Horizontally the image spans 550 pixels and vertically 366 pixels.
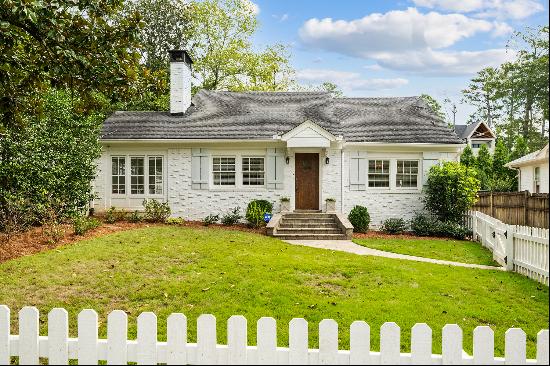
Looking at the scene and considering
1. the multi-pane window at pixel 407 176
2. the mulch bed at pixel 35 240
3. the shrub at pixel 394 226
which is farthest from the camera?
the multi-pane window at pixel 407 176

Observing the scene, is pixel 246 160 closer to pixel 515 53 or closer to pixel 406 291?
pixel 406 291

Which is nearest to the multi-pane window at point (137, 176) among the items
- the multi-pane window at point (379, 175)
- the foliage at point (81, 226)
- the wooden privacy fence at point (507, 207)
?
the foliage at point (81, 226)

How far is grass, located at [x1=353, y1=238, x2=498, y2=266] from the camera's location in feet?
37.3

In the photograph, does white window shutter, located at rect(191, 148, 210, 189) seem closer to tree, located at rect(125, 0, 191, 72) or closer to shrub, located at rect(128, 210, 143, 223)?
shrub, located at rect(128, 210, 143, 223)

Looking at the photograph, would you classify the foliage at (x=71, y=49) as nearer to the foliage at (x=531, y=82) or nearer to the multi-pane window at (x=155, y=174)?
the foliage at (x=531, y=82)

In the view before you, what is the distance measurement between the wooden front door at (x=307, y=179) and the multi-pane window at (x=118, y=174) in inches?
247

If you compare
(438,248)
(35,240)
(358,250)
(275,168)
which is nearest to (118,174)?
(275,168)

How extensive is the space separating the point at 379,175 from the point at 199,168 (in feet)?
21.3

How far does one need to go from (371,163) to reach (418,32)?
14.3m

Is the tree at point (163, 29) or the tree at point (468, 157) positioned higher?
the tree at point (163, 29)

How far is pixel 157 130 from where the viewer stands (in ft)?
57.7

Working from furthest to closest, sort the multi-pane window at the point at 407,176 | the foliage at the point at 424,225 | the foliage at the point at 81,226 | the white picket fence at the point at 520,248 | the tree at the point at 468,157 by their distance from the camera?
the tree at the point at 468,157 → the multi-pane window at the point at 407,176 → the foliage at the point at 424,225 → the foliage at the point at 81,226 → the white picket fence at the point at 520,248

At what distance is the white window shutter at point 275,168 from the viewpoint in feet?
56.3

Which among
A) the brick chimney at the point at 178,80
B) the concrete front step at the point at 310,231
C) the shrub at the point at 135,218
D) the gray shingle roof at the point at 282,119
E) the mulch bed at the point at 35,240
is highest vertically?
the brick chimney at the point at 178,80
